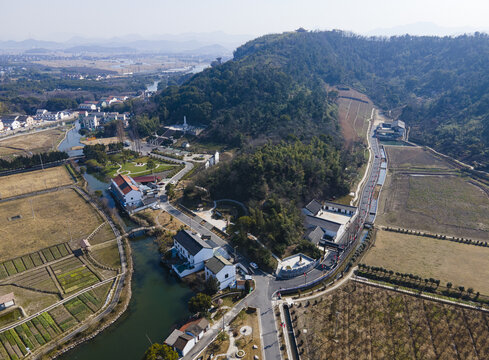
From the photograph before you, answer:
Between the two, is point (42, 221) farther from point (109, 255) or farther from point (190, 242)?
point (190, 242)

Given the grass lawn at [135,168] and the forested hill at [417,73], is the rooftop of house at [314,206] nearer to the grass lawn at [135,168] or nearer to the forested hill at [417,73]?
the grass lawn at [135,168]

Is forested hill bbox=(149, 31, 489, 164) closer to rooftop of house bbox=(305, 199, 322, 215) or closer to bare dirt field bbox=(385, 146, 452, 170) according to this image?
bare dirt field bbox=(385, 146, 452, 170)

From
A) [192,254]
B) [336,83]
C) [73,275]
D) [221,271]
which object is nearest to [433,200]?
[221,271]

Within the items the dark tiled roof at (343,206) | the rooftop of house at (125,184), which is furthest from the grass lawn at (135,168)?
the dark tiled roof at (343,206)

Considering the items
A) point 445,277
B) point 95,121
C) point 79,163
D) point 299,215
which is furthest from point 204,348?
point 95,121

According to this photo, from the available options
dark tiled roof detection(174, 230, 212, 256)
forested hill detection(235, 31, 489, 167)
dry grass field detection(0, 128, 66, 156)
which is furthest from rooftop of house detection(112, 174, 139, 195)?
forested hill detection(235, 31, 489, 167)
